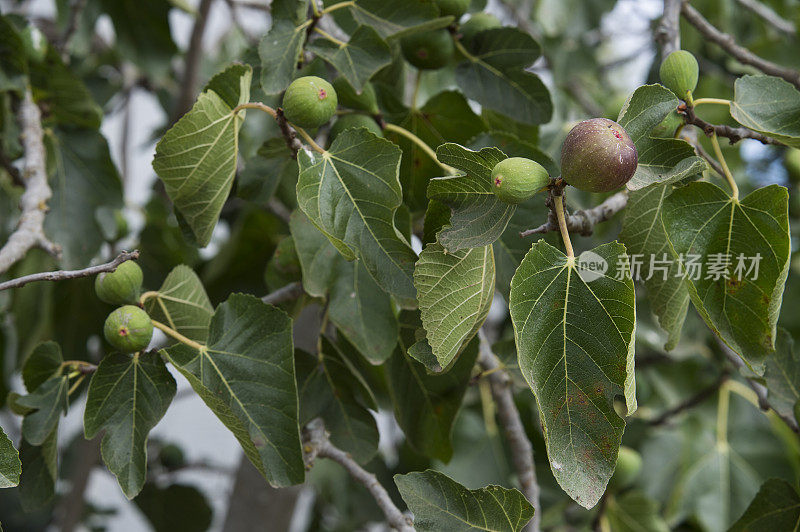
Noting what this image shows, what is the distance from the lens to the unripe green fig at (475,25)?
35.2 inches

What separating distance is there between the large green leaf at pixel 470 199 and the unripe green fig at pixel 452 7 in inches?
12.8

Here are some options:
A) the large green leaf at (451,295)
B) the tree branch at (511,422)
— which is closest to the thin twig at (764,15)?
the tree branch at (511,422)

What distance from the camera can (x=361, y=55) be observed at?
2.52ft

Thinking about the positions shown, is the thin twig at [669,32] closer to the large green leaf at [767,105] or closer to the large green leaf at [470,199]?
the large green leaf at [767,105]

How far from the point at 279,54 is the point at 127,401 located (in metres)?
0.37

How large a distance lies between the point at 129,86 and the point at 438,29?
1160 mm

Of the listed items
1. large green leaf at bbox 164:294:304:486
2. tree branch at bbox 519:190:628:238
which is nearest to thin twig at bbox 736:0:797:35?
tree branch at bbox 519:190:628:238

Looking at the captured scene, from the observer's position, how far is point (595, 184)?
1.78 feet

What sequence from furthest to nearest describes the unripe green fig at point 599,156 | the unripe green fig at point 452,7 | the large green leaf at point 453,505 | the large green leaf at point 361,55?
the unripe green fig at point 452,7 < the large green leaf at point 361,55 < the large green leaf at point 453,505 < the unripe green fig at point 599,156

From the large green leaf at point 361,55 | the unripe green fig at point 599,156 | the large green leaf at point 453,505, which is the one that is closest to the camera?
the unripe green fig at point 599,156

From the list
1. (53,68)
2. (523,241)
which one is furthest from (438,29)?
(53,68)

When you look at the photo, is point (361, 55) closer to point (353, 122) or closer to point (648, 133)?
point (353, 122)

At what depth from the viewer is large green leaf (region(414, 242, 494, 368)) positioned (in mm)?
591

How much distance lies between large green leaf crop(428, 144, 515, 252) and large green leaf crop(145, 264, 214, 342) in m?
0.30
